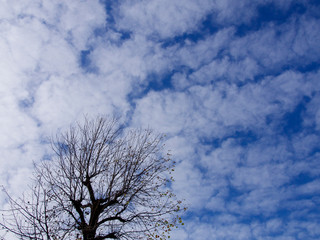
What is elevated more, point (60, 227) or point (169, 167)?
point (169, 167)

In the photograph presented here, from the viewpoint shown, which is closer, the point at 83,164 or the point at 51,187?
the point at 51,187

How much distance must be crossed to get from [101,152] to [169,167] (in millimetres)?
3400

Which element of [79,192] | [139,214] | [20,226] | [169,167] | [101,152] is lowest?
[20,226]

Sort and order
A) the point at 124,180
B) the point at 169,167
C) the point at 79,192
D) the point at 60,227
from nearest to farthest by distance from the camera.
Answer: the point at 60,227, the point at 79,192, the point at 124,180, the point at 169,167

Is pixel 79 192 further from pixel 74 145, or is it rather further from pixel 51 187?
pixel 74 145

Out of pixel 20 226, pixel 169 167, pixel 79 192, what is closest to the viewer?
pixel 20 226

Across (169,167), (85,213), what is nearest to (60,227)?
(85,213)

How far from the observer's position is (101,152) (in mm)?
11383

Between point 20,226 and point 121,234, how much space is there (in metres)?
3.89

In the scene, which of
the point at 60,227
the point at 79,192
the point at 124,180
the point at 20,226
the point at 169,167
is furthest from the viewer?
the point at 169,167

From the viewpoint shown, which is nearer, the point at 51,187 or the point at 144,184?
the point at 51,187

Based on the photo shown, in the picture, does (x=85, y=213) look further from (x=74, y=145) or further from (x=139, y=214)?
(x=74, y=145)

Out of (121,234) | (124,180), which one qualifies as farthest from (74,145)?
(121,234)

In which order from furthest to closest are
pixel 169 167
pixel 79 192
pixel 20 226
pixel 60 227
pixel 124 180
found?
pixel 169 167, pixel 124 180, pixel 79 192, pixel 60 227, pixel 20 226
